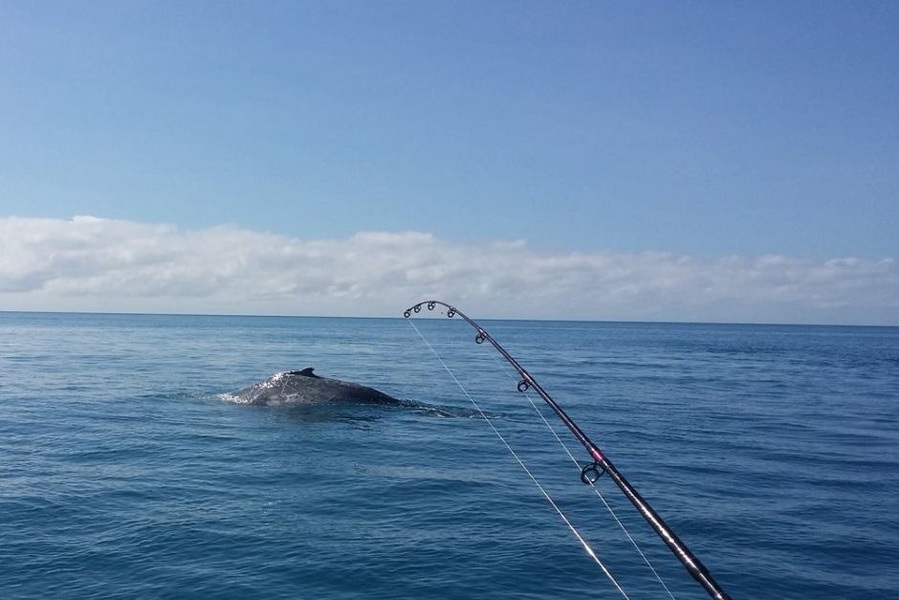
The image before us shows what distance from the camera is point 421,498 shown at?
58.3ft

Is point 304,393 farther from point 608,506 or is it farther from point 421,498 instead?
point 608,506

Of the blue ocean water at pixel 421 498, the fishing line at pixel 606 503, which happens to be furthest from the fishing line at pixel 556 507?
the fishing line at pixel 606 503

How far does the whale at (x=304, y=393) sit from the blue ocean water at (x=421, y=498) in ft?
3.57

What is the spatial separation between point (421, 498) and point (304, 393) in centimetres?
1437

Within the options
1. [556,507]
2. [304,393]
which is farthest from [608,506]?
[304,393]

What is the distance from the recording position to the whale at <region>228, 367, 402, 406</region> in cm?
3097

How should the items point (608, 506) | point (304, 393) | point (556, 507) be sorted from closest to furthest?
point (556, 507) → point (608, 506) → point (304, 393)

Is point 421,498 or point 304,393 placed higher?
point 304,393

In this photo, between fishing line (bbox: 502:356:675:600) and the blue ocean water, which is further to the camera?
the blue ocean water

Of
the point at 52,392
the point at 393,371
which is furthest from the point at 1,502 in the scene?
the point at 393,371

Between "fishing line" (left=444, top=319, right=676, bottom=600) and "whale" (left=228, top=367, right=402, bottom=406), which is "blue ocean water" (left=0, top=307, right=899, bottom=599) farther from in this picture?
"whale" (left=228, top=367, right=402, bottom=406)

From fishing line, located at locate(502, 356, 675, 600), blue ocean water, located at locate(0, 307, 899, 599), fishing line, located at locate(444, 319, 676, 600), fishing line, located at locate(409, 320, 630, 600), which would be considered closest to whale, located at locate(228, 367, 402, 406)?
blue ocean water, located at locate(0, 307, 899, 599)

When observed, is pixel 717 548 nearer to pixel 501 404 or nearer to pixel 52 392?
pixel 501 404

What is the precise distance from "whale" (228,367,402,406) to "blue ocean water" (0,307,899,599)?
3.57 feet
